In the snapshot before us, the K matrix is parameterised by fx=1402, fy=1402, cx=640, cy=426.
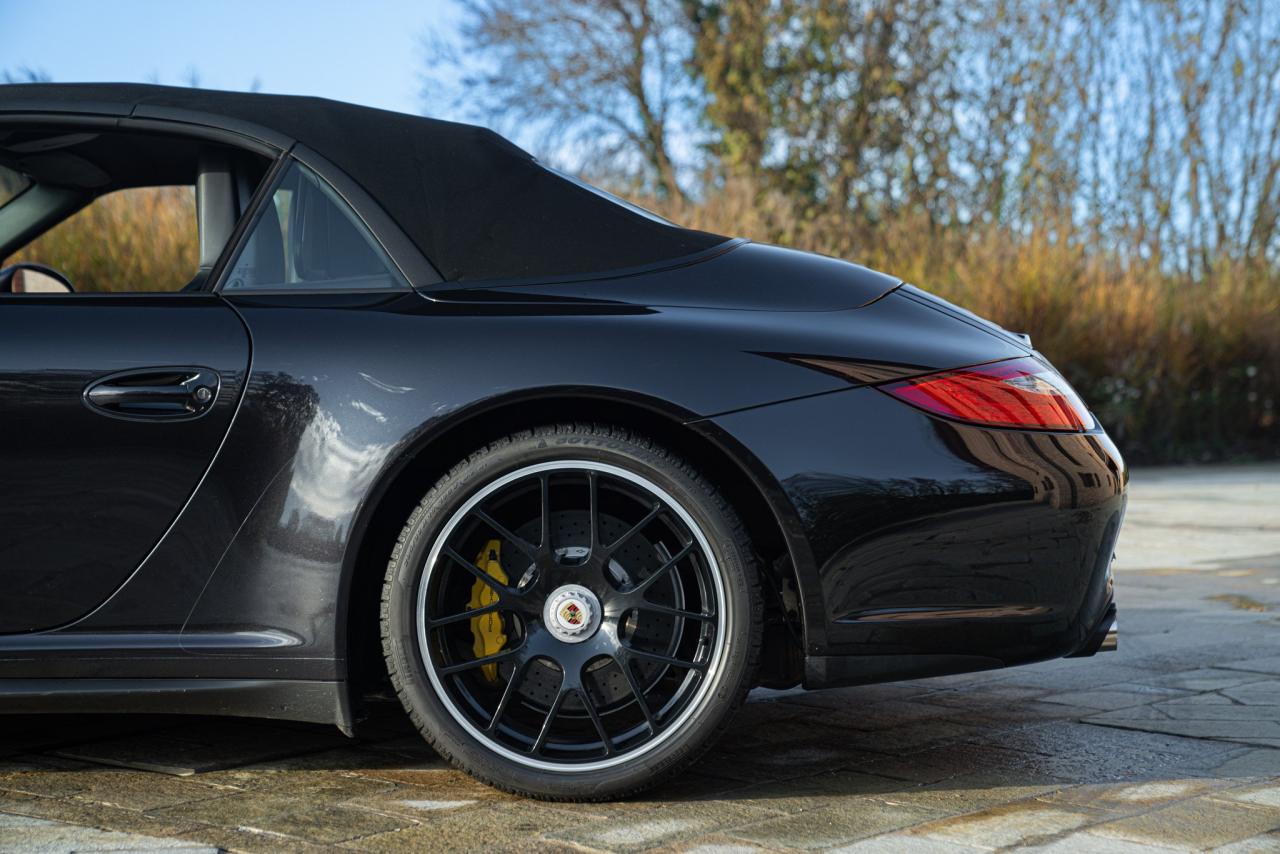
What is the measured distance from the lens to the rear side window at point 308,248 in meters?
2.78

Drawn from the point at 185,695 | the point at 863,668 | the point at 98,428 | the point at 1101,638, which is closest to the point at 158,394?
the point at 98,428

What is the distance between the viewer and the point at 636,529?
105 inches

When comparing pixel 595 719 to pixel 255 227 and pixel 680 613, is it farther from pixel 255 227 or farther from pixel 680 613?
pixel 255 227

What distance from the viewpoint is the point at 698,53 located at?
782 inches

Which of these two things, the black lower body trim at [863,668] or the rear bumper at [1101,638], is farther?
the rear bumper at [1101,638]

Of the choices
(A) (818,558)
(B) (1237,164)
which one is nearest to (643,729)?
(A) (818,558)

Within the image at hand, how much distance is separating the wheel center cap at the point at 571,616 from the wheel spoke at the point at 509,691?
0.28 ft

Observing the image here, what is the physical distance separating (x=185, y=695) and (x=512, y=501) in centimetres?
71

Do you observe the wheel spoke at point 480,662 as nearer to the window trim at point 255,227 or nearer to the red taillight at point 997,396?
the window trim at point 255,227

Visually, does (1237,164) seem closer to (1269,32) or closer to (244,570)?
(1269,32)

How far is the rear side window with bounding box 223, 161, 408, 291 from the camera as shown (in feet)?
9.11

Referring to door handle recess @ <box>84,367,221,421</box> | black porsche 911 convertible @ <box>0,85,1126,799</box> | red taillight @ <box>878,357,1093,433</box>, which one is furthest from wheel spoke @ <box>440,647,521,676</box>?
red taillight @ <box>878,357,1093,433</box>

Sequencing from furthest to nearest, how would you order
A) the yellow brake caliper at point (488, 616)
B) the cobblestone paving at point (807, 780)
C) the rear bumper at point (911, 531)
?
the yellow brake caliper at point (488, 616) < the rear bumper at point (911, 531) < the cobblestone paving at point (807, 780)

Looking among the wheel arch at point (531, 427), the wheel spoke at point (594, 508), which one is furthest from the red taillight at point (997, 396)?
the wheel spoke at point (594, 508)
